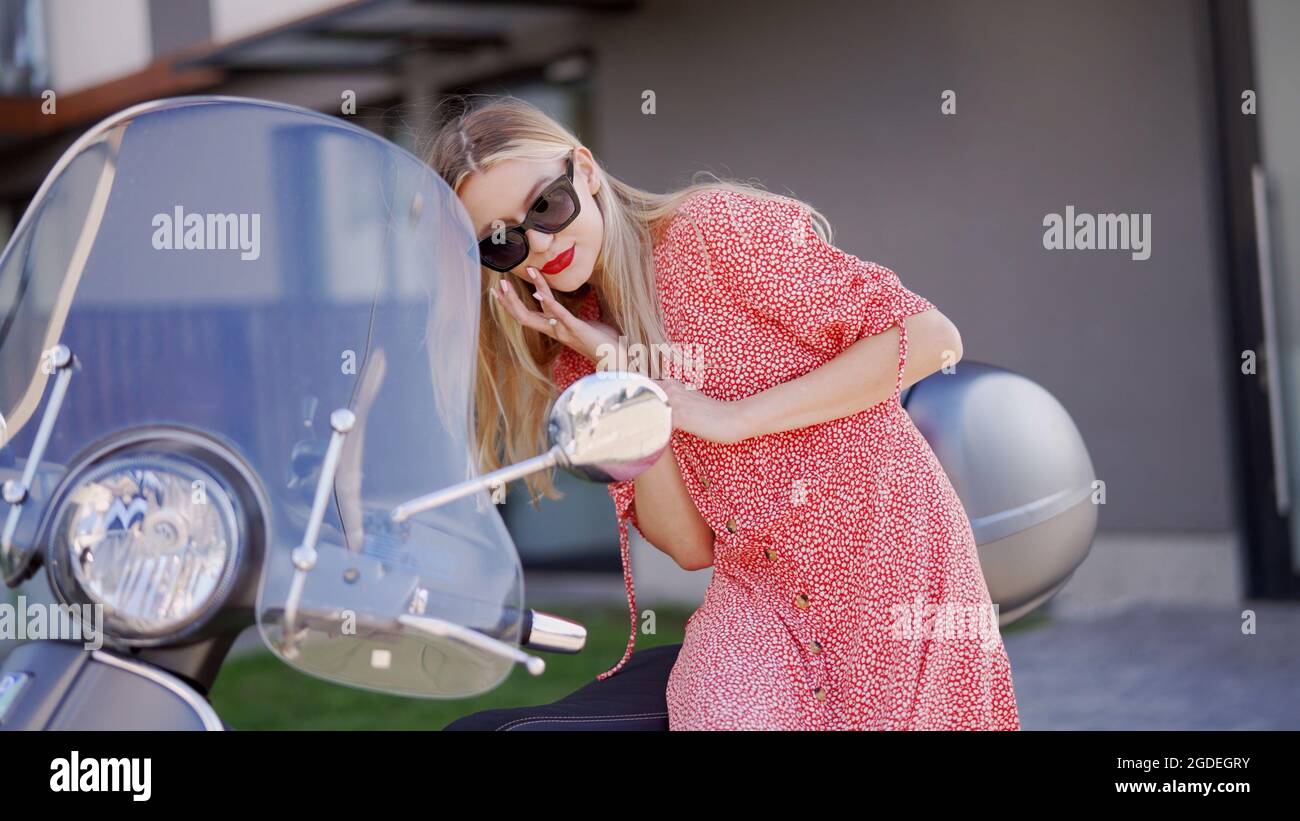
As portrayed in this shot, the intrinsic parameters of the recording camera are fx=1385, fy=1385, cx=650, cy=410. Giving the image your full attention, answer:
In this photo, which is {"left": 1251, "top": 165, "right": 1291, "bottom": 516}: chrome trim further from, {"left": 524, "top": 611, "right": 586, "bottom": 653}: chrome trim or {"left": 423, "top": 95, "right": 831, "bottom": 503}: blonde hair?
{"left": 524, "top": 611, "right": 586, "bottom": 653}: chrome trim

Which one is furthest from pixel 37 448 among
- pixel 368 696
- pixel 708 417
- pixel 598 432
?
pixel 368 696

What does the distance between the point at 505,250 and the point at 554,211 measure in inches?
2.8

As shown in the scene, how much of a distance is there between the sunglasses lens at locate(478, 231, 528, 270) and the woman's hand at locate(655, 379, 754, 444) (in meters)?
0.22

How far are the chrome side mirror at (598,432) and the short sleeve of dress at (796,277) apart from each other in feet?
1.60

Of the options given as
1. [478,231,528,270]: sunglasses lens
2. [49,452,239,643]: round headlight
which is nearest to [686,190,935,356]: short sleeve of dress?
[478,231,528,270]: sunglasses lens

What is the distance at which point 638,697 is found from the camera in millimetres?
1736

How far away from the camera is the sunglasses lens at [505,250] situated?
1568 mm

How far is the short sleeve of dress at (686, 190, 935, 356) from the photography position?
1.66 m

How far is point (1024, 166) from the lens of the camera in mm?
5922

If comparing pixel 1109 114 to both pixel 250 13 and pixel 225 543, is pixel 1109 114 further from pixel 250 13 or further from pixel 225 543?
pixel 225 543

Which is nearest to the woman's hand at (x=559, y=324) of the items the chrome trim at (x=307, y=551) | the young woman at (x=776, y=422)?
the young woman at (x=776, y=422)

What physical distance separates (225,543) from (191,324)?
0.22 m

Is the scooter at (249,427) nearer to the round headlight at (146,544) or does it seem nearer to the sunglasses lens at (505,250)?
the round headlight at (146,544)

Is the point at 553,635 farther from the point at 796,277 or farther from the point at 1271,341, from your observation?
the point at 1271,341
